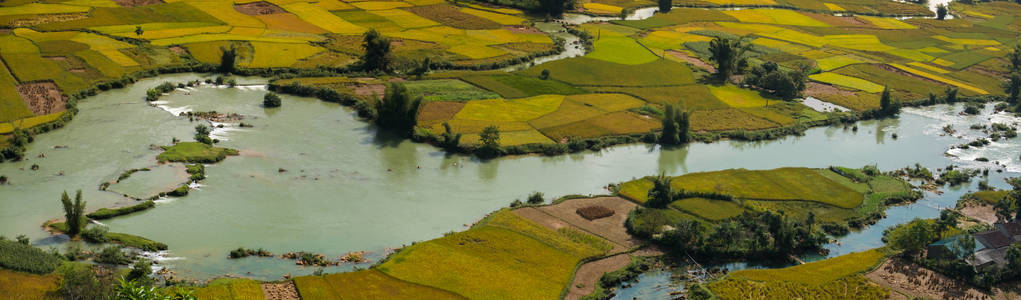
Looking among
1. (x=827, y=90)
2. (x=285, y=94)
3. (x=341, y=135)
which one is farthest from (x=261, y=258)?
(x=827, y=90)

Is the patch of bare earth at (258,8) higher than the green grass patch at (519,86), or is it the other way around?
the patch of bare earth at (258,8)

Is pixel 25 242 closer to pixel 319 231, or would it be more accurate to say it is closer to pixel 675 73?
pixel 319 231

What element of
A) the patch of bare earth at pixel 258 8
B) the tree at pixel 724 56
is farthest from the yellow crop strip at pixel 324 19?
the tree at pixel 724 56

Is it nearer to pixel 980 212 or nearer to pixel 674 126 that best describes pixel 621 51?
pixel 674 126

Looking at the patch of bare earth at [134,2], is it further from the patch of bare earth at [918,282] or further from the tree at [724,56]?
the patch of bare earth at [918,282]

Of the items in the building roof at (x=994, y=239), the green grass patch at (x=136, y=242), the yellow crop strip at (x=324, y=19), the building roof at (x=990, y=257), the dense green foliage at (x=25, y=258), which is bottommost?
the building roof at (x=990, y=257)
